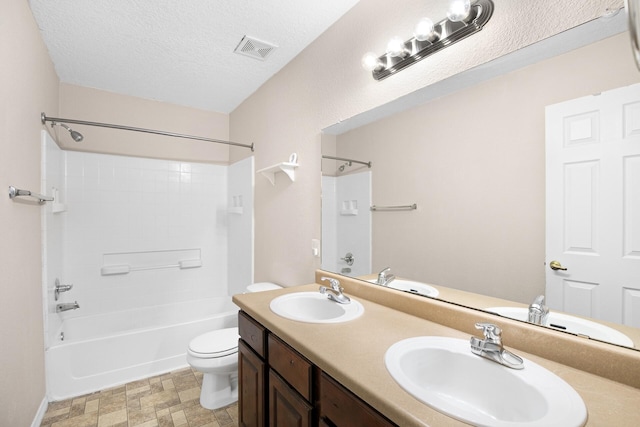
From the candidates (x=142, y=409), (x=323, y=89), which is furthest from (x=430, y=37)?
(x=142, y=409)

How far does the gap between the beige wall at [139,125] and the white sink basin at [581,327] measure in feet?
10.8

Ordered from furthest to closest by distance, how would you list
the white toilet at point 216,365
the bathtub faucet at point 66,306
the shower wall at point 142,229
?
the shower wall at point 142,229 < the bathtub faucet at point 66,306 < the white toilet at point 216,365

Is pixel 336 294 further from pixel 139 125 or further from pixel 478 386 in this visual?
pixel 139 125

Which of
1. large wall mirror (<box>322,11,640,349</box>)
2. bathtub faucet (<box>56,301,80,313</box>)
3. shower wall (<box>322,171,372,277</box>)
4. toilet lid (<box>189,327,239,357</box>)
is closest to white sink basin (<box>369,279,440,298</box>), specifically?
large wall mirror (<box>322,11,640,349</box>)

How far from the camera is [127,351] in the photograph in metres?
2.38

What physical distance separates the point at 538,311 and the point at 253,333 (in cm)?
115

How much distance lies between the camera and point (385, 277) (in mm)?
1486

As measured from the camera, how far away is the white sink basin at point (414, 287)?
4.19 ft

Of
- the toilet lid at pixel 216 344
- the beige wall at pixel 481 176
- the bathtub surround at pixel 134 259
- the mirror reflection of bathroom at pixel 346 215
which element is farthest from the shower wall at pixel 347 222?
the bathtub surround at pixel 134 259

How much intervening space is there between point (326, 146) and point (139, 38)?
1.47m

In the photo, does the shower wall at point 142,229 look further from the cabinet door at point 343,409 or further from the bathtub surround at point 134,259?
the cabinet door at point 343,409

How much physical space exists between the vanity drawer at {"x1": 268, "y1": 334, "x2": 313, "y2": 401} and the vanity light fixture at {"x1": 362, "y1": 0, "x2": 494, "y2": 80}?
4.36 feet

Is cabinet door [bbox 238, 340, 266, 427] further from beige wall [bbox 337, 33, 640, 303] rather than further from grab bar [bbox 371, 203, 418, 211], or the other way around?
grab bar [bbox 371, 203, 418, 211]

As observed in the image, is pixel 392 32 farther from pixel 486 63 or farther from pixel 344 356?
pixel 344 356
